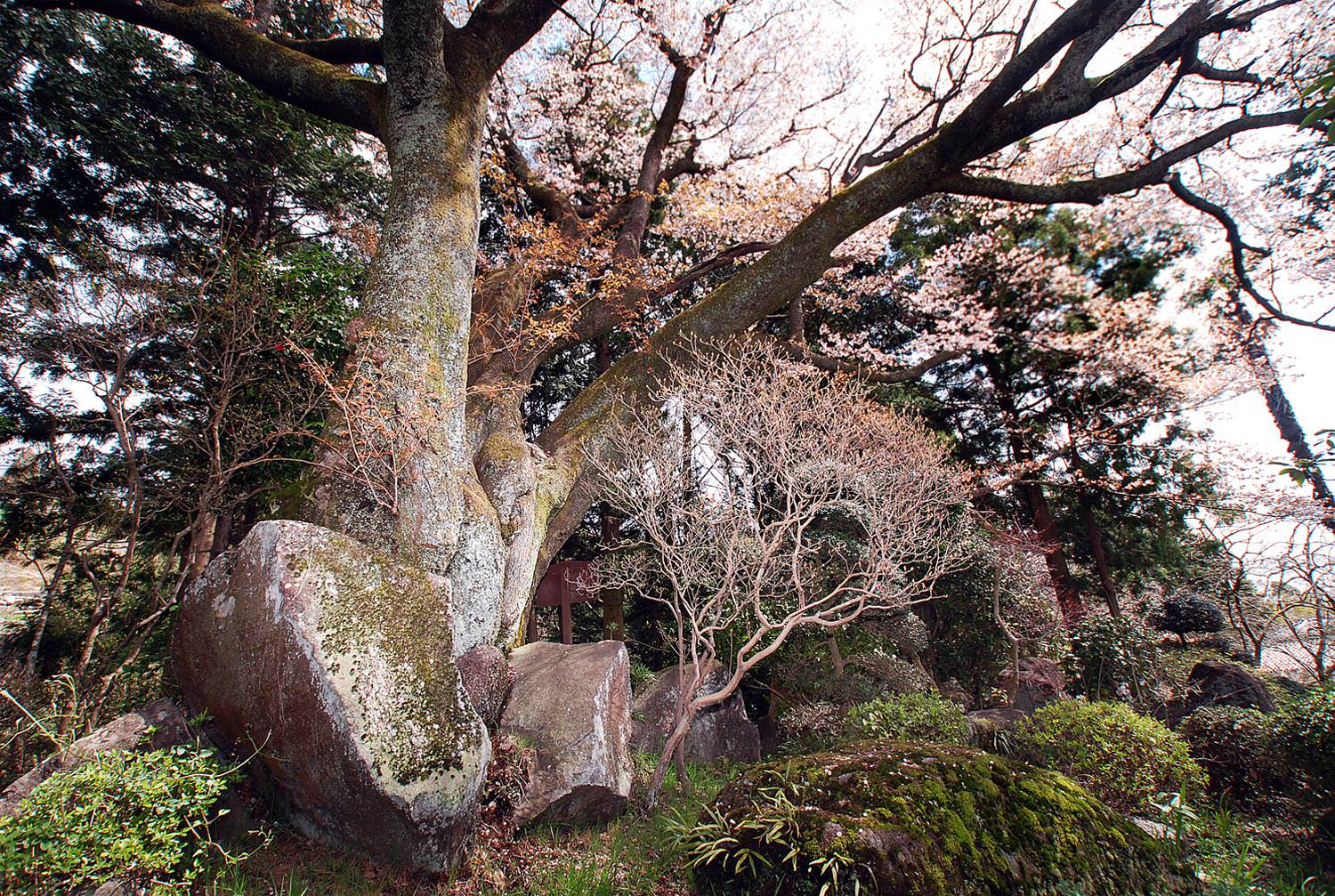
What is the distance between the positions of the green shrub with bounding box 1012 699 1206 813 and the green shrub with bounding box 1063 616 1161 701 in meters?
2.10

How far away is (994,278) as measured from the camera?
10.7 metres

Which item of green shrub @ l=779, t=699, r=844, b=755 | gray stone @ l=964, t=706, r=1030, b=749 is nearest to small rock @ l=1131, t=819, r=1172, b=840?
gray stone @ l=964, t=706, r=1030, b=749

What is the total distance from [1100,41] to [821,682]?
6851mm

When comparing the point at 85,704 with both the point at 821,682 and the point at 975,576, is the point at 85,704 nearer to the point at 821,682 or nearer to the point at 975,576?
the point at 821,682

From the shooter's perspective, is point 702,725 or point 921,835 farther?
point 702,725

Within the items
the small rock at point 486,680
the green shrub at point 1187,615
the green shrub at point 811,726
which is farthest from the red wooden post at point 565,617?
the green shrub at point 1187,615

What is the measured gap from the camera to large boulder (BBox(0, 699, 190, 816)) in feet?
7.68

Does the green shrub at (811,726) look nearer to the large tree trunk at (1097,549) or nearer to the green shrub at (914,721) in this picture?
the green shrub at (914,721)

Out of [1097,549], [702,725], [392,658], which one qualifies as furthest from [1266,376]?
A: [392,658]

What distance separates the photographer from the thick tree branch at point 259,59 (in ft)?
15.8

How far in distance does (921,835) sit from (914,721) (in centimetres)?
308

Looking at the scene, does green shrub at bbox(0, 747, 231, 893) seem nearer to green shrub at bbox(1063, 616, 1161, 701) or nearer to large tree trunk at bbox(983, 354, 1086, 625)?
green shrub at bbox(1063, 616, 1161, 701)

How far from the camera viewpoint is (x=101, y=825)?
1.96 meters

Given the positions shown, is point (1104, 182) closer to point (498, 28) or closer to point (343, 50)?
point (498, 28)
